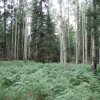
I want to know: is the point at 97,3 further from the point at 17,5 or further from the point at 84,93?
the point at 17,5

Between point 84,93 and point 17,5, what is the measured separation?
30013 mm

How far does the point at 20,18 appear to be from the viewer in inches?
1453

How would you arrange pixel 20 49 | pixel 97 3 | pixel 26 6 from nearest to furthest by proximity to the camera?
pixel 97 3 < pixel 26 6 < pixel 20 49

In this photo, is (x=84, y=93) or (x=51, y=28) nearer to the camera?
(x=84, y=93)

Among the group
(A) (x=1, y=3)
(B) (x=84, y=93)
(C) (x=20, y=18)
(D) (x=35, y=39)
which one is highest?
(A) (x=1, y=3)

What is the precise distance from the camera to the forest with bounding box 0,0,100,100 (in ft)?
24.3

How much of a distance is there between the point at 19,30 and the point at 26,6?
7094 millimetres

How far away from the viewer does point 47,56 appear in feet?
96.4

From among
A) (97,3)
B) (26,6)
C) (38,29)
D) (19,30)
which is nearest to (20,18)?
(19,30)

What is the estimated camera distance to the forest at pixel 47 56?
292 inches

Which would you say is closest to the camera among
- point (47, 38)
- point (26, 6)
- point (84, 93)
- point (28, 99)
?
point (28, 99)

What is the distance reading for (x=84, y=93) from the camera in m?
7.05

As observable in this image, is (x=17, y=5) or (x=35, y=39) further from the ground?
(x=17, y=5)

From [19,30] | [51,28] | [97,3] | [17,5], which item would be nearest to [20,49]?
[19,30]
